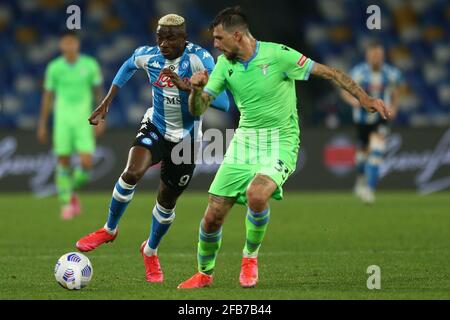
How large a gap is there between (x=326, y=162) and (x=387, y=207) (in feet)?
10.7

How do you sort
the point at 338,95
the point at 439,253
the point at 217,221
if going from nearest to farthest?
the point at 217,221 < the point at 439,253 < the point at 338,95

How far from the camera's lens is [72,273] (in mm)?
7551

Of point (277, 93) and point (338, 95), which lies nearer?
point (277, 93)

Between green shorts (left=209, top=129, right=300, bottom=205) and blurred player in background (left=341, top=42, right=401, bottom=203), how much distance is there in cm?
907

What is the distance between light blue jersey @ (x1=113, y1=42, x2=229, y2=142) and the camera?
855 centimetres

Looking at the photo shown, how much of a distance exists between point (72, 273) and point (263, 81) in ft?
6.63

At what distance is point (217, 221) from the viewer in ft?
25.5

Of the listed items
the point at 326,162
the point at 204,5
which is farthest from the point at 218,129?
the point at 204,5

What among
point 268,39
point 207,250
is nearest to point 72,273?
point 207,250

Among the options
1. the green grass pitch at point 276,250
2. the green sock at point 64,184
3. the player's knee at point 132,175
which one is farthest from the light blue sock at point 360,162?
the player's knee at point 132,175

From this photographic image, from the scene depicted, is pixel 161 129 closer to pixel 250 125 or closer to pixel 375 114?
pixel 250 125

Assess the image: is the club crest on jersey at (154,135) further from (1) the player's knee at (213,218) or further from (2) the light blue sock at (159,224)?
(1) the player's knee at (213,218)

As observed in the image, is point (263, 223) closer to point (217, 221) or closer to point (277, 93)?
point (217, 221)

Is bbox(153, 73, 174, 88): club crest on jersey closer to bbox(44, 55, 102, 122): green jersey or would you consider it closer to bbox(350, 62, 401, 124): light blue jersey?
bbox(44, 55, 102, 122): green jersey
